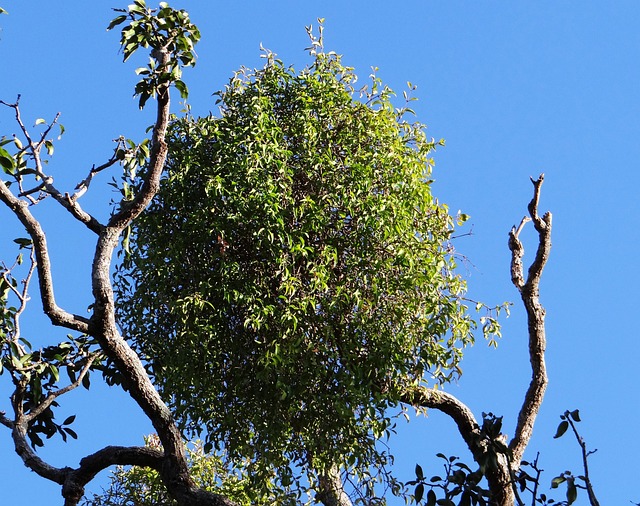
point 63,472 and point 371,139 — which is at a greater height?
point 371,139

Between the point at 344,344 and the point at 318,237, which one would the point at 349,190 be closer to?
the point at 318,237

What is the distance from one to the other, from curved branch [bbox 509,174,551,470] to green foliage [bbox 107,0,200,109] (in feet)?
14.0

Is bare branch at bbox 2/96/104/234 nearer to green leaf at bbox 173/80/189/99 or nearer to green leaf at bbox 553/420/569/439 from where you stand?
green leaf at bbox 173/80/189/99

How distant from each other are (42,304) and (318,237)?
2.70 m

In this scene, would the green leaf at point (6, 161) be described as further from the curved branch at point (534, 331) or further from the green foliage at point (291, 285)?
the curved branch at point (534, 331)

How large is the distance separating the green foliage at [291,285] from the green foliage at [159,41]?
1.15m

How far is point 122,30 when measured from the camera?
802 cm

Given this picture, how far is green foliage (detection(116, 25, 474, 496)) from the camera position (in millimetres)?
8812

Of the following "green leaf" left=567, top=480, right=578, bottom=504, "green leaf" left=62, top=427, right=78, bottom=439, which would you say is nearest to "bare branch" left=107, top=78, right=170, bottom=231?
"green leaf" left=62, top=427, right=78, bottom=439

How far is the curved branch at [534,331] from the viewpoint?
10375mm

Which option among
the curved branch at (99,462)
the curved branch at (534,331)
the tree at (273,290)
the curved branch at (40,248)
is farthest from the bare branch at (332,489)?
the curved branch at (40,248)

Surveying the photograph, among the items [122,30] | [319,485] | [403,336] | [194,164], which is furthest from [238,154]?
[319,485]

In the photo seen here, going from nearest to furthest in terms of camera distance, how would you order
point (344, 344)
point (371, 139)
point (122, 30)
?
point (122, 30), point (344, 344), point (371, 139)

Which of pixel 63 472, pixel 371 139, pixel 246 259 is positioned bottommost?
pixel 63 472
